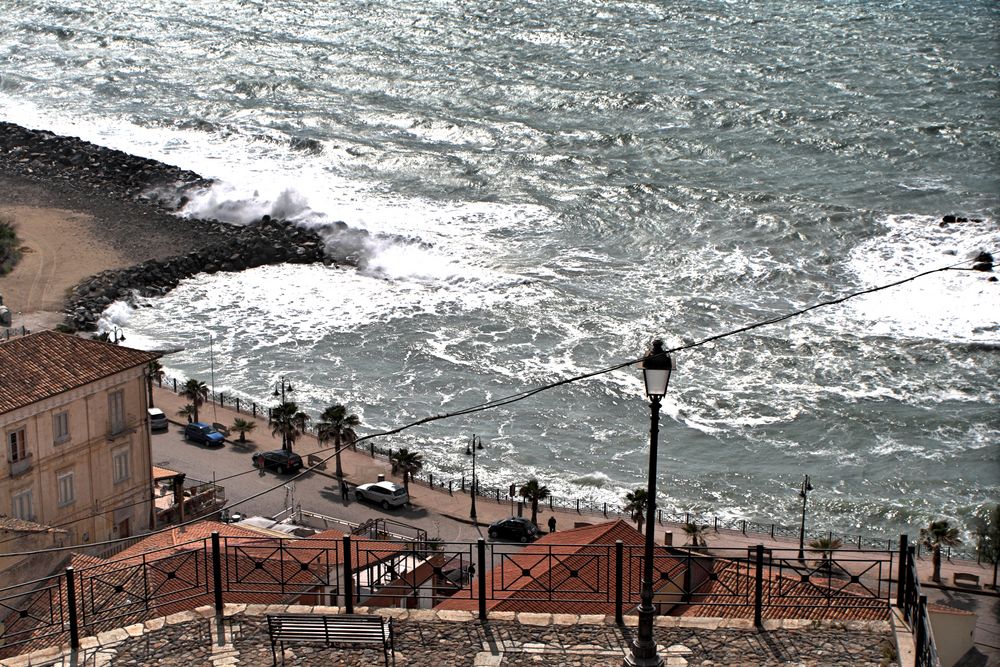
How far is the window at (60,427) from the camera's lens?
38.5 metres

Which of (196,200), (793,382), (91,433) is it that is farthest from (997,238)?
(91,433)

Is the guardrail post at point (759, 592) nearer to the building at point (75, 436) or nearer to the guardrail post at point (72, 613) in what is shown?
the guardrail post at point (72, 613)

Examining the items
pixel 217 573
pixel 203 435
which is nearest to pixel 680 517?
pixel 203 435

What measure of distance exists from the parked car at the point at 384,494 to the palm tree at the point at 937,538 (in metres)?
18.7

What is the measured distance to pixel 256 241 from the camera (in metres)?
80.0

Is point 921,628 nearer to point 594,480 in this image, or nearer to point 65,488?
point 65,488

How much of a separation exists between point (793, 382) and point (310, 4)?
4052 inches

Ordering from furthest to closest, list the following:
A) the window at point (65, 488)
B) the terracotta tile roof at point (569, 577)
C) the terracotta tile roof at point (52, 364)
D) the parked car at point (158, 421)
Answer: the parked car at point (158, 421), the window at point (65, 488), the terracotta tile roof at point (52, 364), the terracotta tile roof at point (569, 577)

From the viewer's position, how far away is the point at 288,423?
5438 cm

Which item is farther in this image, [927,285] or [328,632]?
[927,285]

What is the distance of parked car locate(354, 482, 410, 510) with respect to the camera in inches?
2000

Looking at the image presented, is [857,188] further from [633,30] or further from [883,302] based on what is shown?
[633,30]

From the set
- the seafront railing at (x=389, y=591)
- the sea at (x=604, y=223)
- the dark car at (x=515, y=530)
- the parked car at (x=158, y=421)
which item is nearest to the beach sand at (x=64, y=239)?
the sea at (x=604, y=223)

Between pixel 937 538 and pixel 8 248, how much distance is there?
2053 inches
